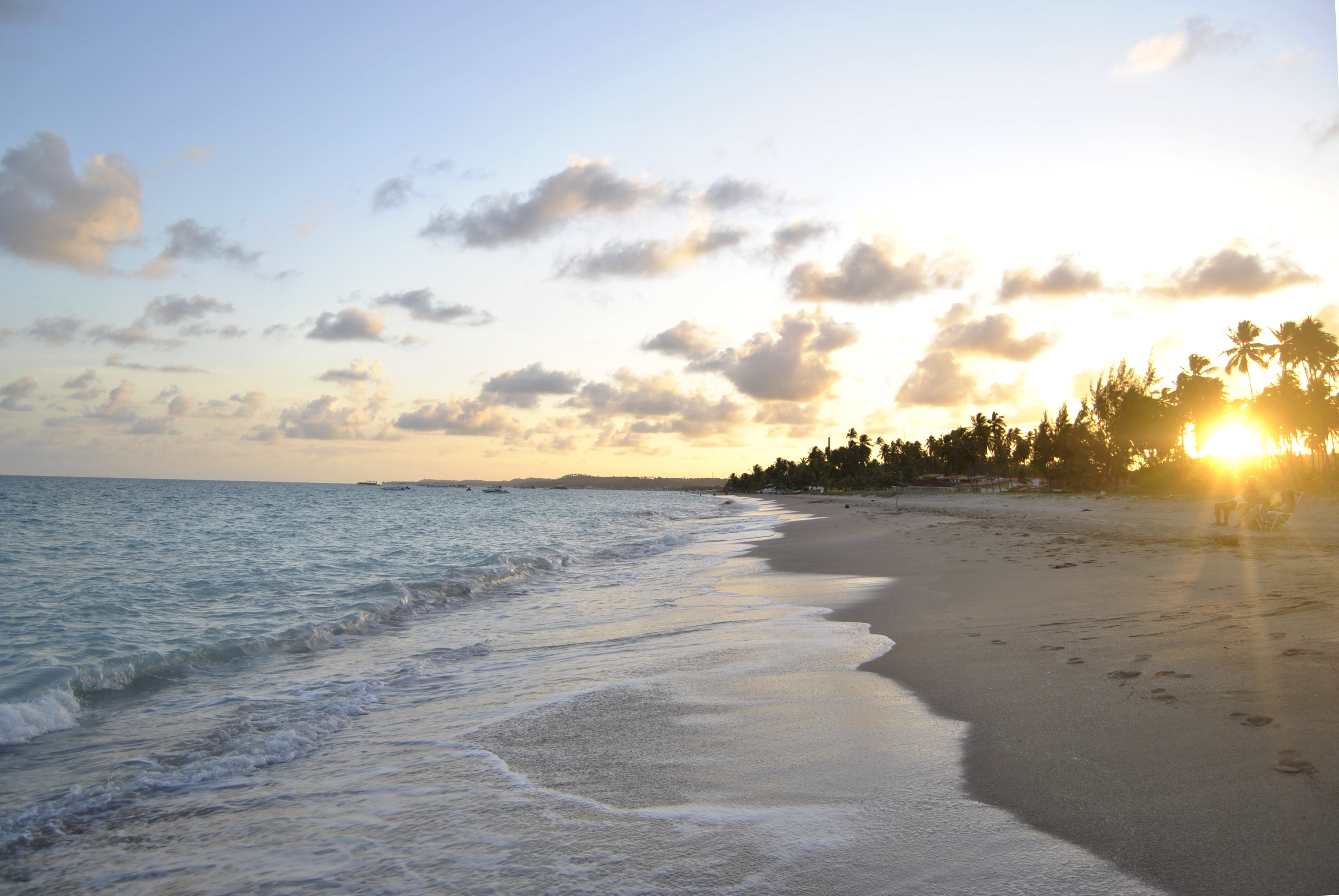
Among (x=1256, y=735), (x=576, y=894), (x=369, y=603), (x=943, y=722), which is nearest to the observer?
(x=576, y=894)

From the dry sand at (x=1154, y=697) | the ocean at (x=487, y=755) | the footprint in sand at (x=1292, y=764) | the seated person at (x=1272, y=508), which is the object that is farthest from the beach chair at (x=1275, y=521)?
Answer: the footprint in sand at (x=1292, y=764)

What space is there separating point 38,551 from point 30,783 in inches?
974

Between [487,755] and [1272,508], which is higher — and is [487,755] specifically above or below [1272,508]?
below

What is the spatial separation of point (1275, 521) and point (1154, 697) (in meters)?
17.5

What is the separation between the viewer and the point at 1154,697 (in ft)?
16.9

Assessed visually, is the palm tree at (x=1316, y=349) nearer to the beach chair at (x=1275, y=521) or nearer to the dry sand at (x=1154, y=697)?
the beach chair at (x=1275, y=521)

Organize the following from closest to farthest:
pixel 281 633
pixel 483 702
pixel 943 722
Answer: pixel 943 722 < pixel 483 702 < pixel 281 633

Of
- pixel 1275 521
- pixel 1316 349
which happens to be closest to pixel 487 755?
pixel 1275 521

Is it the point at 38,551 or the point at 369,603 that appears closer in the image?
the point at 369,603

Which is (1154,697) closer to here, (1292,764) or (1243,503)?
(1292,764)


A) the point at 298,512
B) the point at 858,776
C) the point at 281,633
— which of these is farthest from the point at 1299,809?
the point at 298,512

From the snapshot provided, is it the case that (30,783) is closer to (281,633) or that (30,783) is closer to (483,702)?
(483,702)

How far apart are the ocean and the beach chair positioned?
41.8 feet

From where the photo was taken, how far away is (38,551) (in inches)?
934
